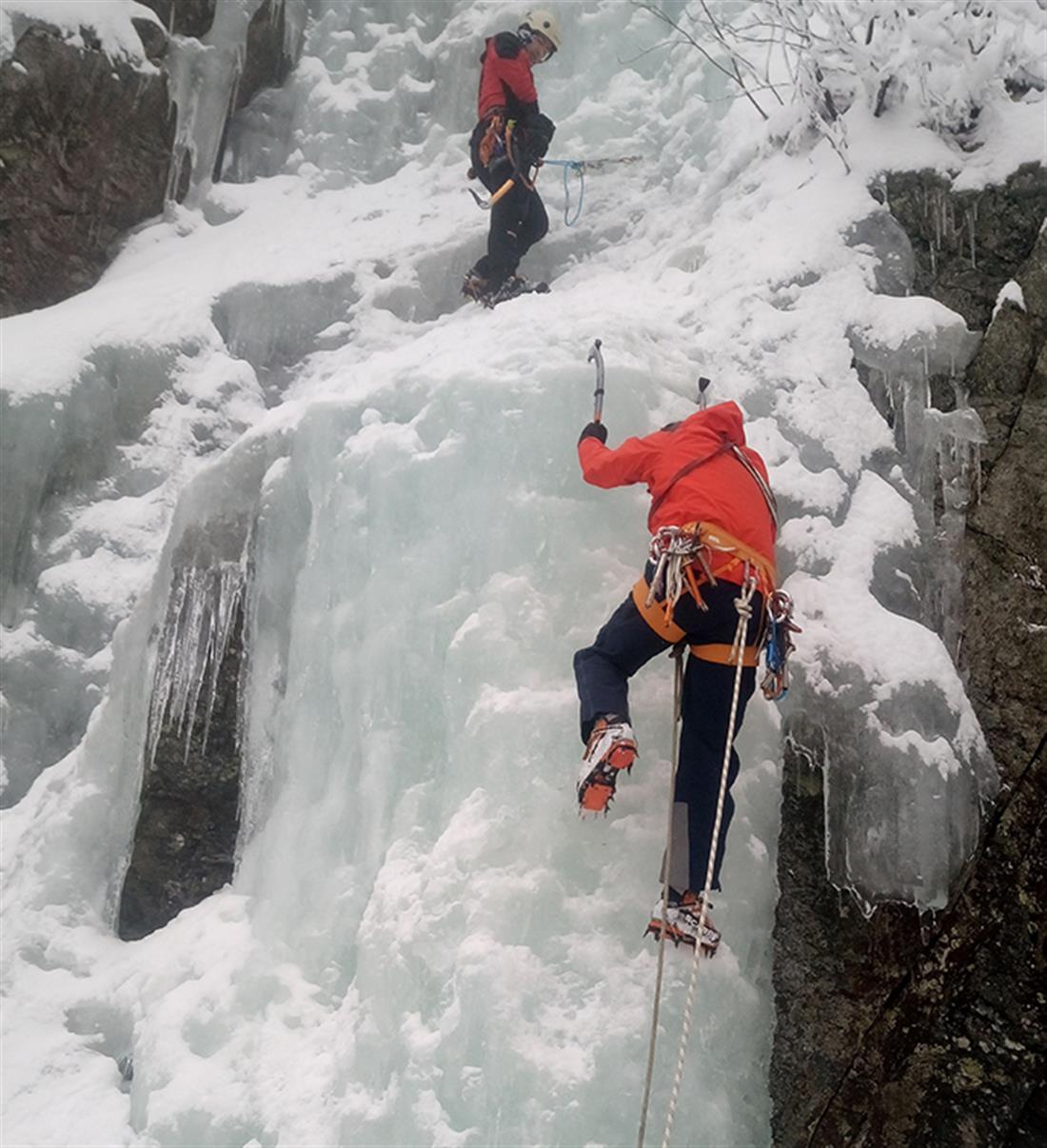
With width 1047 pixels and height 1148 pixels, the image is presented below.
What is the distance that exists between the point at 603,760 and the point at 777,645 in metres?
0.61

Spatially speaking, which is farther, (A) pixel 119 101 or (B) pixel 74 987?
(A) pixel 119 101

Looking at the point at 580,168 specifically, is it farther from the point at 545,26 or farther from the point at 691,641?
the point at 691,641

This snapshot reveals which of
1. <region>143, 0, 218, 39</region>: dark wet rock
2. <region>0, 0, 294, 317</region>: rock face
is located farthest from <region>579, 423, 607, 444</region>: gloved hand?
<region>143, 0, 218, 39</region>: dark wet rock

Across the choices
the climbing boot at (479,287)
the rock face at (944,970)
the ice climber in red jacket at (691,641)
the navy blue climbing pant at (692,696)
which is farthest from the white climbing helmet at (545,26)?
the navy blue climbing pant at (692,696)

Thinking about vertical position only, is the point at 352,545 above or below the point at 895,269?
below

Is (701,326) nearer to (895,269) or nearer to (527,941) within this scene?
(895,269)

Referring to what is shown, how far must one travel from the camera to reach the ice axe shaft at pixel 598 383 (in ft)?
12.8

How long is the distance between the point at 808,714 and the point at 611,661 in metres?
0.75

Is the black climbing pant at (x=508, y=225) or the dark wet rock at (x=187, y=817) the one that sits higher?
the black climbing pant at (x=508, y=225)

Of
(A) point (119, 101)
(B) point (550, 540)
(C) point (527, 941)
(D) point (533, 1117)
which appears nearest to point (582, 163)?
(A) point (119, 101)

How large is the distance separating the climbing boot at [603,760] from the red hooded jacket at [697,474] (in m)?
0.66

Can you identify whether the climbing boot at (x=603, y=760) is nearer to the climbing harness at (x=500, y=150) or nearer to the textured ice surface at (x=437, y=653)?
the textured ice surface at (x=437, y=653)

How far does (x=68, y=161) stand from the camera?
21.6 feet

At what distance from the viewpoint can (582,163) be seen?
21.1 feet
